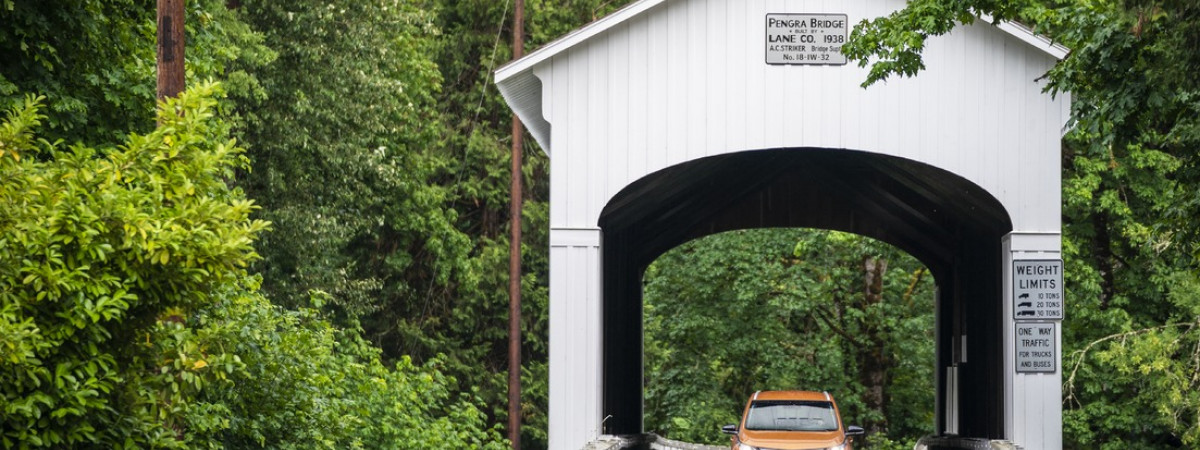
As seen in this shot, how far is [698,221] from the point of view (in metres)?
22.5

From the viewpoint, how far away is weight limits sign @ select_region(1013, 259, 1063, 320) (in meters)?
14.3

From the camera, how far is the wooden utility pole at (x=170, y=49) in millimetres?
Answer: 9716

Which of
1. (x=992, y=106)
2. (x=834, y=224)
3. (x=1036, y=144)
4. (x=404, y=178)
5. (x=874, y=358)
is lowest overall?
(x=874, y=358)

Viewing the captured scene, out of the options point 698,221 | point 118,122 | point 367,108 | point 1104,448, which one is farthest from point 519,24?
point 118,122

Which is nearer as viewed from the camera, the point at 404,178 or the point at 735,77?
the point at 735,77

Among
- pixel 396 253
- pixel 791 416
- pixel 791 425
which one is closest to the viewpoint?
pixel 791 425

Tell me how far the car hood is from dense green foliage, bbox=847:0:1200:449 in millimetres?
4011

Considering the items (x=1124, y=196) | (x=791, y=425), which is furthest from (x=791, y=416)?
(x=1124, y=196)

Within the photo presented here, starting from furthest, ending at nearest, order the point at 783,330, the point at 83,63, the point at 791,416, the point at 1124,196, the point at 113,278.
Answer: the point at 783,330, the point at 1124,196, the point at 791,416, the point at 83,63, the point at 113,278

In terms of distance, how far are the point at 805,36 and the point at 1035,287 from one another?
3.33m

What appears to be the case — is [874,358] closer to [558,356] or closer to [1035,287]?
[1035,287]

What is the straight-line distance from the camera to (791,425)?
1667 centimetres

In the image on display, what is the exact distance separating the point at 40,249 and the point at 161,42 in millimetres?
3132

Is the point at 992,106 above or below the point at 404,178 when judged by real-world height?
below
